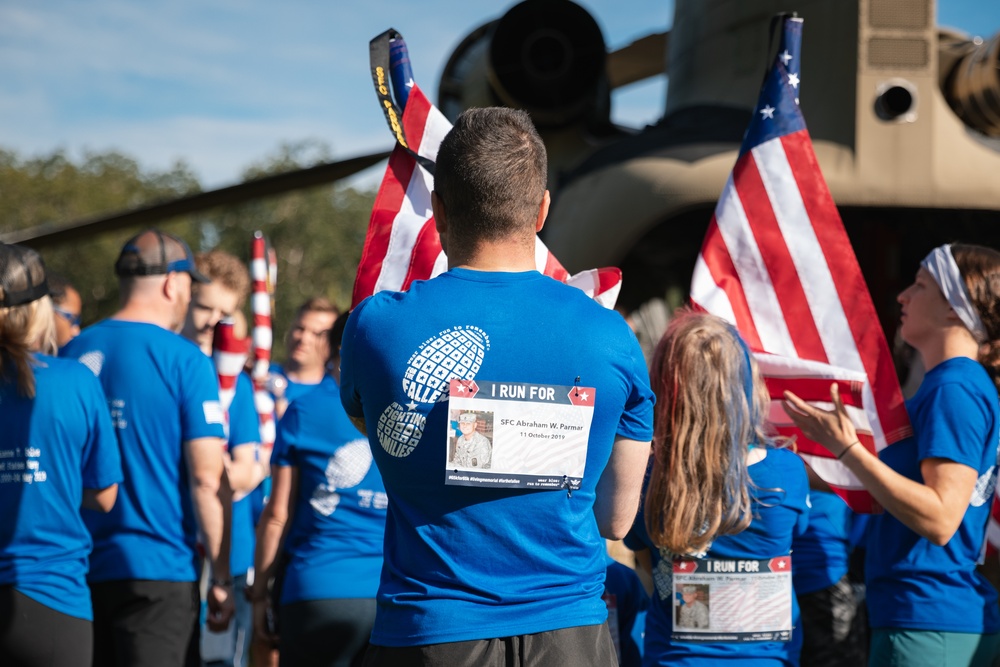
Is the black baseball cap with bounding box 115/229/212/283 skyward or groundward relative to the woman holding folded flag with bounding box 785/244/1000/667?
skyward

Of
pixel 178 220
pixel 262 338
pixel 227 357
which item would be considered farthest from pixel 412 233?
pixel 178 220

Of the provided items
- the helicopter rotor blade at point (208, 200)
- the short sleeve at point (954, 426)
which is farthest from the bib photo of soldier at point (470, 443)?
the helicopter rotor blade at point (208, 200)

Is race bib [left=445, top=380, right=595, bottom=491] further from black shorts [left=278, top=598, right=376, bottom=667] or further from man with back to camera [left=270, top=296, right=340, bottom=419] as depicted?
man with back to camera [left=270, top=296, right=340, bottom=419]

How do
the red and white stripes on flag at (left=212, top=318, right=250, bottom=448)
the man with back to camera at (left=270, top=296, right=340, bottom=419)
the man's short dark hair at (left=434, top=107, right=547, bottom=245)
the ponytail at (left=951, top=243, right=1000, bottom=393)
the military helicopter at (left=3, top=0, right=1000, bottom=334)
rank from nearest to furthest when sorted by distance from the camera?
the man's short dark hair at (left=434, top=107, right=547, bottom=245), the ponytail at (left=951, top=243, right=1000, bottom=393), the red and white stripes on flag at (left=212, top=318, right=250, bottom=448), the man with back to camera at (left=270, top=296, right=340, bottom=419), the military helicopter at (left=3, top=0, right=1000, bottom=334)

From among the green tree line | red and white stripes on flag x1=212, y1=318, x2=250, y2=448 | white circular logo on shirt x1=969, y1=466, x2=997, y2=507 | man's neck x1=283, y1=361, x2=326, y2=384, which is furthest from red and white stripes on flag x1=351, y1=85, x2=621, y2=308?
the green tree line

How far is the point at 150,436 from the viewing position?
3471 millimetres

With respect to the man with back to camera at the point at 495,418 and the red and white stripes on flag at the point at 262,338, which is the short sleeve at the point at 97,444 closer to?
the man with back to camera at the point at 495,418

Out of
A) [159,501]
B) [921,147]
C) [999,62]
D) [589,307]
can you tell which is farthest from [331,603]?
[999,62]

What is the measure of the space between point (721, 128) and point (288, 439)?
5.37 m

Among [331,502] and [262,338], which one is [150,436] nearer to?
[331,502]

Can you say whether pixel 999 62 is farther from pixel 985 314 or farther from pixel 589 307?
pixel 589 307

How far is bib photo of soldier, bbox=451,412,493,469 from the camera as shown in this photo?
1814 mm

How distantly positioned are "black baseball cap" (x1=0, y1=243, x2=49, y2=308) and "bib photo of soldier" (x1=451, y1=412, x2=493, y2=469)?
74.7 inches

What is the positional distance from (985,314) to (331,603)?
7.40 feet
